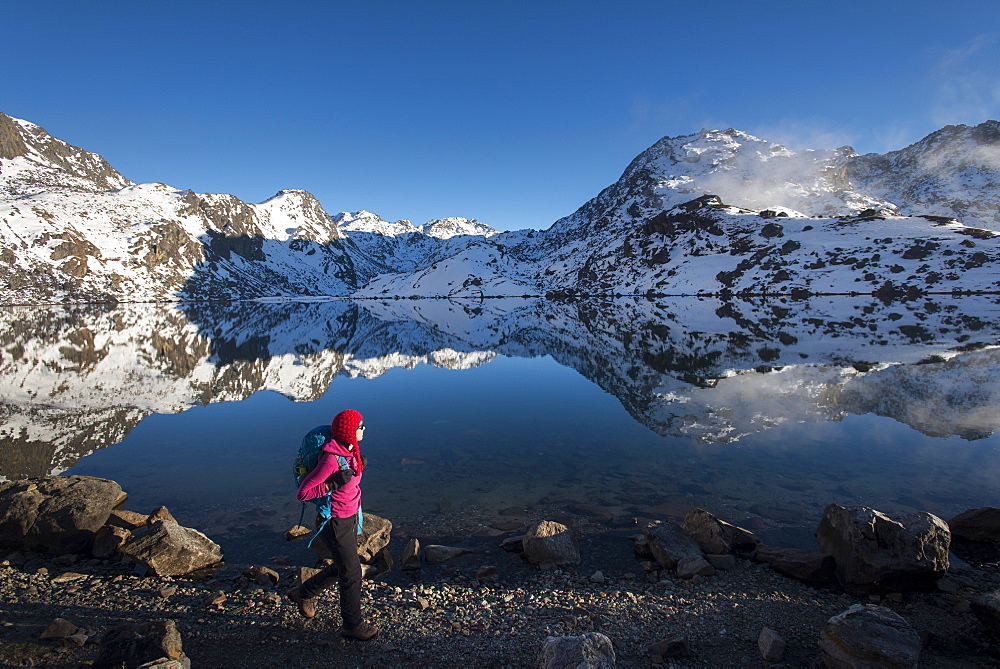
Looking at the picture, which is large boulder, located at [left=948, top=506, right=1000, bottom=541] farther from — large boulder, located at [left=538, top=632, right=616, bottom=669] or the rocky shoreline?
large boulder, located at [left=538, top=632, right=616, bottom=669]

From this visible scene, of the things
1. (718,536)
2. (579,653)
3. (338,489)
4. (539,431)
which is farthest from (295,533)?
(539,431)

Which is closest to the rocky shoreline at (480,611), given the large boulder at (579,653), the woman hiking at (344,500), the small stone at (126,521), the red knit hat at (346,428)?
the woman hiking at (344,500)

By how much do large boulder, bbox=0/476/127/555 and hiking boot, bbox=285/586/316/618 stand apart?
19.4ft

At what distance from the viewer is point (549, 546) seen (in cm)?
1001

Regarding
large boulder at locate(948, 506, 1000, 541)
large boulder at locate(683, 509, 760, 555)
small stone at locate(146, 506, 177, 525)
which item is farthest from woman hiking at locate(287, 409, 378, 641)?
large boulder at locate(948, 506, 1000, 541)

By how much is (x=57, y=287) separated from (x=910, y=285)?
244 m

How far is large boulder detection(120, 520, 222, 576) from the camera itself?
930cm

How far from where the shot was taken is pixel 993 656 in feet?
A: 21.5

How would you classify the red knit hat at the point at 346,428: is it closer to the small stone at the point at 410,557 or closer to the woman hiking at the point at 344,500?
the woman hiking at the point at 344,500

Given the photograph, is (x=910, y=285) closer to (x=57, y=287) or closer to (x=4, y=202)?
(x=57, y=287)

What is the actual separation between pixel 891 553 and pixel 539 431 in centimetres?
1275

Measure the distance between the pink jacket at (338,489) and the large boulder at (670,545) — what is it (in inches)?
260

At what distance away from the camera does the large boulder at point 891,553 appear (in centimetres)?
841

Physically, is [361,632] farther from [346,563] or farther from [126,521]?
[126,521]
